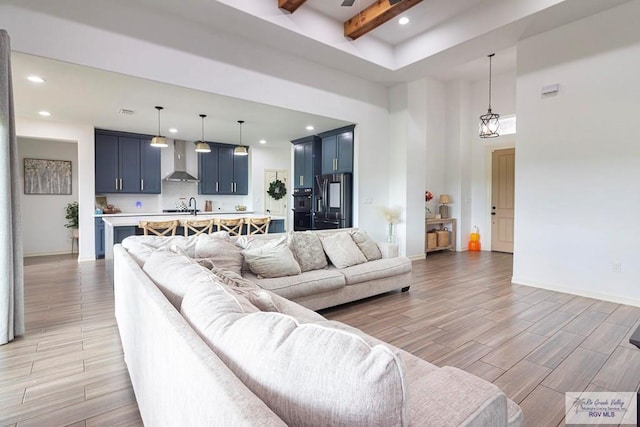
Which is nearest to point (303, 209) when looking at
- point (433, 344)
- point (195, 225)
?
point (195, 225)

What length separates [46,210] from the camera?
6684 mm

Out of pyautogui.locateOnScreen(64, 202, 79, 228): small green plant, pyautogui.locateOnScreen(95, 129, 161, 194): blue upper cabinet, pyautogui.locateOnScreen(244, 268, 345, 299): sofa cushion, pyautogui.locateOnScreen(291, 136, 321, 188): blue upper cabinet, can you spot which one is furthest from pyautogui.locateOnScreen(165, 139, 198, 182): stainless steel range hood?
pyautogui.locateOnScreen(244, 268, 345, 299): sofa cushion

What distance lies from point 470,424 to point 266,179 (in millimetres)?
8689

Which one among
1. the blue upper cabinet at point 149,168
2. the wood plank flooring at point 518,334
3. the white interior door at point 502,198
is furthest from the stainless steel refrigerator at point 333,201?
the blue upper cabinet at point 149,168

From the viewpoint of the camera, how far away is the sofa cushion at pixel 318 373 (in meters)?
0.62

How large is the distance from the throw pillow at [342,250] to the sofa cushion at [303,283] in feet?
0.78

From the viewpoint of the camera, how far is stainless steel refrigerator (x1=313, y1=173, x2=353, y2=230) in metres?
5.86

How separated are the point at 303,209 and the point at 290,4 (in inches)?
164

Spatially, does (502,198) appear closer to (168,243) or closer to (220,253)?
(220,253)

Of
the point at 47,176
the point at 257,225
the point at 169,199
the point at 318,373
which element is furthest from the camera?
the point at 169,199

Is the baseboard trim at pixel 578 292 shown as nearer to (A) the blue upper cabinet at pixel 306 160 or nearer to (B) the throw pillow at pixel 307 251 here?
(B) the throw pillow at pixel 307 251

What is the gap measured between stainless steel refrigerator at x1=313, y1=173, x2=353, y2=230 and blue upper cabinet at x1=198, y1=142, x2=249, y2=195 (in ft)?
9.43

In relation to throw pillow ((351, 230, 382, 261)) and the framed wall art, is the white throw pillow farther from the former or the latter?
the framed wall art

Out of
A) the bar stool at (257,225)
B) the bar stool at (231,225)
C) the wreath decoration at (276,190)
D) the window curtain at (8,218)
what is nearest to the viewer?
the window curtain at (8,218)
